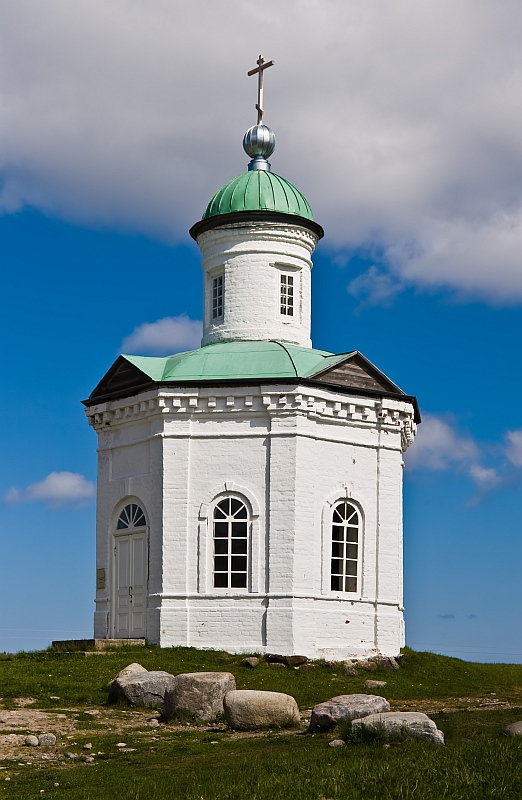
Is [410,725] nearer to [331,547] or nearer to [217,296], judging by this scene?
[331,547]

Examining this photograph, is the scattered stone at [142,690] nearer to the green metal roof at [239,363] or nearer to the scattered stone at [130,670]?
the scattered stone at [130,670]

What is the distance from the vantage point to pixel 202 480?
83.0ft

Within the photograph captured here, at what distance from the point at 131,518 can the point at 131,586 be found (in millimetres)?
1626

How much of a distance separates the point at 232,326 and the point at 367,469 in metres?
5.34

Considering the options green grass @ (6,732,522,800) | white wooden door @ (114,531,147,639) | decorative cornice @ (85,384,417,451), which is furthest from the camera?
white wooden door @ (114,531,147,639)

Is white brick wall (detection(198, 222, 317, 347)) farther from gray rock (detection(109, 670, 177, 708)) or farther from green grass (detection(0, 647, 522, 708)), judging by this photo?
gray rock (detection(109, 670, 177, 708))

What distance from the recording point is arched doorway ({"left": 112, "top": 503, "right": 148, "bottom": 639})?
25.8 meters

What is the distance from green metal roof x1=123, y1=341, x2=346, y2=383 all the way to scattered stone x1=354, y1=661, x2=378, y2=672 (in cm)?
656

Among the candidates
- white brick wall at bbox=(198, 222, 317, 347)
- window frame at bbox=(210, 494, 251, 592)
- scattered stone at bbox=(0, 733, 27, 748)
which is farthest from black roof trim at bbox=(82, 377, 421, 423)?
scattered stone at bbox=(0, 733, 27, 748)

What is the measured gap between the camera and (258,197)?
28516 millimetres

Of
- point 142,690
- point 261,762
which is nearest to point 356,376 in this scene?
point 142,690

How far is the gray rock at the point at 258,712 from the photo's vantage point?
16.1 metres

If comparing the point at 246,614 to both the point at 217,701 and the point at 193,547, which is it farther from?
the point at 217,701

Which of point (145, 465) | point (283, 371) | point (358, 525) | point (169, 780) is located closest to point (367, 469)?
point (358, 525)
